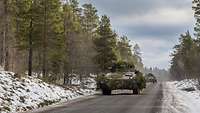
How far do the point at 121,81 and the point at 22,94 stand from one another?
39.2 ft

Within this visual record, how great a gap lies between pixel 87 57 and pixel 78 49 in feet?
27.5

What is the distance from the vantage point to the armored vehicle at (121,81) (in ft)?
116

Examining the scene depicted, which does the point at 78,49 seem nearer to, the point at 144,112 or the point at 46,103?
the point at 46,103

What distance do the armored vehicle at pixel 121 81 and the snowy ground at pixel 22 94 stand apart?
4.64 m

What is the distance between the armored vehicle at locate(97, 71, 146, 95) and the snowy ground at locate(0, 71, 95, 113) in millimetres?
4640

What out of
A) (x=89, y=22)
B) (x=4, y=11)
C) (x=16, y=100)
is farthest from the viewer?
(x=89, y=22)

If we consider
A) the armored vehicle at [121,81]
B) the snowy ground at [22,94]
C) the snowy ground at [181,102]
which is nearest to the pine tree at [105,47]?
the snowy ground at [181,102]

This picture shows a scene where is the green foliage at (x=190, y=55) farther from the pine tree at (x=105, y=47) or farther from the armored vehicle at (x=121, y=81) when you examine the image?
the armored vehicle at (x=121, y=81)

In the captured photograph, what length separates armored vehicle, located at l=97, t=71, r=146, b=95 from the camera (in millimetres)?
35406

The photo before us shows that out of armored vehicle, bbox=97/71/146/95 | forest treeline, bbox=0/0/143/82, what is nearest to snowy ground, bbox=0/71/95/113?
armored vehicle, bbox=97/71/146/95

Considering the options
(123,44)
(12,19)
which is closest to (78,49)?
(12,19)

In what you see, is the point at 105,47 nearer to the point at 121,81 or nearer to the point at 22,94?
the point at 121,81

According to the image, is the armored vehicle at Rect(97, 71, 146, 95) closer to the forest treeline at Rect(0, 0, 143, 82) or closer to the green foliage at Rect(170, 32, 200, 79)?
the forest treeline at Rect(0, 0, 143, 82)

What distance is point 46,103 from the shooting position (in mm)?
25031
